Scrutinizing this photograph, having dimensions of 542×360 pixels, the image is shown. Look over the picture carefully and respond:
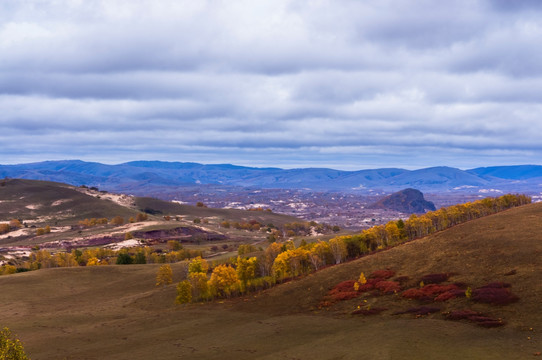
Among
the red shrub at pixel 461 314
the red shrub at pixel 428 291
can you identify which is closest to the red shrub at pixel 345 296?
the red shrub at pixel 428 291

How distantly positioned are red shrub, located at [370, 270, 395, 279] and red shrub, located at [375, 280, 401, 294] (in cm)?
363

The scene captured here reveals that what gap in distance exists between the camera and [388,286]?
80062 millimetres

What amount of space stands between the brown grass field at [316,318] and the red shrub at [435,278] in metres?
2.32

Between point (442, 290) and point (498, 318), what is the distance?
14024mm

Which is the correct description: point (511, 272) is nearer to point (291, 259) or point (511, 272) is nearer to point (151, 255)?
point (291, 259)

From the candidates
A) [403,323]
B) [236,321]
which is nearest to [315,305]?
[236,321]

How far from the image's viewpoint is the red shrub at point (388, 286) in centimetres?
7856

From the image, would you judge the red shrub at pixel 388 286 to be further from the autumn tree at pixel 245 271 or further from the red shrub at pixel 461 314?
the autumn tree at pixel 245 271

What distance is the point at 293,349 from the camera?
5800 centimetres

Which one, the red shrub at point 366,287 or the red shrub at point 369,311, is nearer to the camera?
the red shrub at point 369,311

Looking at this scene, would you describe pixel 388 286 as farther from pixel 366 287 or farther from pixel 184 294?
pixel 184 294

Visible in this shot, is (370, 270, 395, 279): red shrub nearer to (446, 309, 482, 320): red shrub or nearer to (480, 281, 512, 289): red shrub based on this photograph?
(480, 281, 512, 289): red shrub

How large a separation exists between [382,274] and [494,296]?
27185 mm

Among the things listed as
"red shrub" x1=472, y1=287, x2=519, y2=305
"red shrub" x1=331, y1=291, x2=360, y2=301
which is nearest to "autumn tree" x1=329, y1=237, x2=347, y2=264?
"red shrub" x1=331, y1=291, x2=360, y2=301
